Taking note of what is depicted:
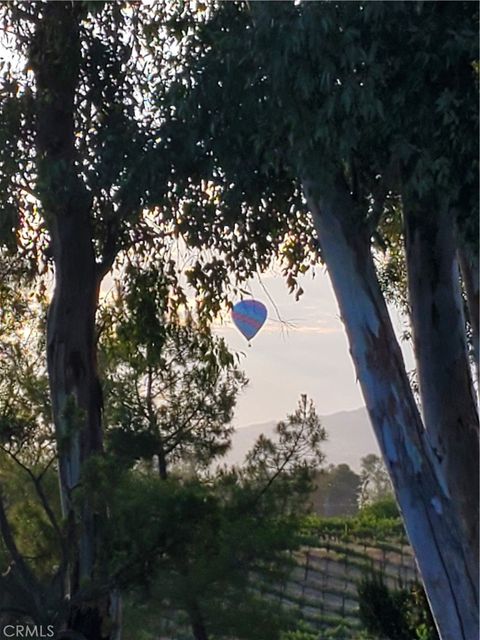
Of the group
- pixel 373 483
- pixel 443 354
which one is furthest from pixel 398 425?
pixel 373 483

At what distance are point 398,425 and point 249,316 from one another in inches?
123

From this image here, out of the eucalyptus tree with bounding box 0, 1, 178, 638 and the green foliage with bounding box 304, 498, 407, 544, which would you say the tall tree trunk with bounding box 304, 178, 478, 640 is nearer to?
the eucalyptus tree with bounding box 0, 1, 178, 638

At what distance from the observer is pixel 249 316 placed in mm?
11320

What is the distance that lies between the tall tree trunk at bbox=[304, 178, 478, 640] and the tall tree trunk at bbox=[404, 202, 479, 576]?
31 centimetres

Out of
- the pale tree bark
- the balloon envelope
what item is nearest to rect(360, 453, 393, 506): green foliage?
the balloon envelope

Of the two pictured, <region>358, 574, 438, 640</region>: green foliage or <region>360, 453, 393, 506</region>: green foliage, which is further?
<region>360, 453, 393, 506</region>: green foliage

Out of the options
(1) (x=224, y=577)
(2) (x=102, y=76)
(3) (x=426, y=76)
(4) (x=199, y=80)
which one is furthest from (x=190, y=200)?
(1) (x=224, y=577)

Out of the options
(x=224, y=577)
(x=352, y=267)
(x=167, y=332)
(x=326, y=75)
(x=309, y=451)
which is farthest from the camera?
(x=167, y=332)

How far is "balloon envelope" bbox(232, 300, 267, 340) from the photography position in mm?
11164

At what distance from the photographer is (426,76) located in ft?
25.8

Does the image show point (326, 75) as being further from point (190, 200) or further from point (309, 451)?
point (309, 451)

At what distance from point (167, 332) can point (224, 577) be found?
418cm

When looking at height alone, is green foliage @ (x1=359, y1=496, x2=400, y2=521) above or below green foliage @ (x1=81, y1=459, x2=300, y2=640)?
above

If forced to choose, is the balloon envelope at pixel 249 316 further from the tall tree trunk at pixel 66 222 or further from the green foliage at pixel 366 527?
the green foliage at pixel 366 527
